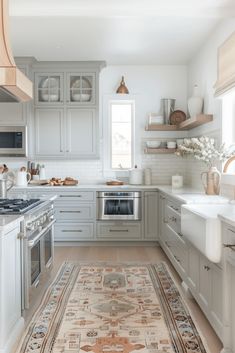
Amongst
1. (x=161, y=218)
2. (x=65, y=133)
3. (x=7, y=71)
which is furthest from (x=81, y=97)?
(x=7, y=71)

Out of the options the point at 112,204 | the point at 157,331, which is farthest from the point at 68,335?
→ the point at 112,204

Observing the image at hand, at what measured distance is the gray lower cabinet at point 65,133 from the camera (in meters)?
5.70

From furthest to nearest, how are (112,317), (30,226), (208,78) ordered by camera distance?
(208,78) → (112,317) → (30,226)

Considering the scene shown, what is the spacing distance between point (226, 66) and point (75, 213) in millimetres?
2954

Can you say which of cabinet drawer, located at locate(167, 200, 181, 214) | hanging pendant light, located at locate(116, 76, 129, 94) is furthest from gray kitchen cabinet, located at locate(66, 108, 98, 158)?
cabinet drawer, located at locate(167, 200, 181, 214)

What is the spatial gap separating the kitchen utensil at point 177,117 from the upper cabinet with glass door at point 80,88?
1.26 meters

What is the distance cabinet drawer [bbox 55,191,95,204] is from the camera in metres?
5.45

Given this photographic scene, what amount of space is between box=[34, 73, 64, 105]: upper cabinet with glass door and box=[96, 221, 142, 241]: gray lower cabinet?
1.98 m

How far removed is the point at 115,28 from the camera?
14.4ft

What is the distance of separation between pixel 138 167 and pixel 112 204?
36.6 inches

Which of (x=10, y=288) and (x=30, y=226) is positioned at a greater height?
(x=30, y=226)

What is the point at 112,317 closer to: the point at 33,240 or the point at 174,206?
the point at 33,240

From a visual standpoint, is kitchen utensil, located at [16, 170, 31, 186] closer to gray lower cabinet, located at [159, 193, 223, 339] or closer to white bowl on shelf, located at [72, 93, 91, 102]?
white bowl on shelf, located at [72, 93, 91, 102]

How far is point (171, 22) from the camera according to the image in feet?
13.7
